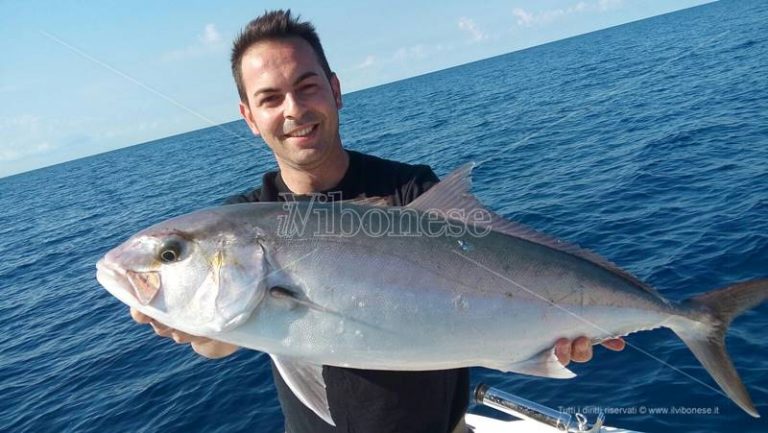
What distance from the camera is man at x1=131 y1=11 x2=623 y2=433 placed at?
324 centimetres

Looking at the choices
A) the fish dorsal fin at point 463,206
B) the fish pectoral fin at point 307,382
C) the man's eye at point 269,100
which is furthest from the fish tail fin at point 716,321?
the man's eye at point 269,100

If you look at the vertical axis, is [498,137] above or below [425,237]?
below

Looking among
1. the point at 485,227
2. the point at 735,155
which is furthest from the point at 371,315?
the point at 735,155

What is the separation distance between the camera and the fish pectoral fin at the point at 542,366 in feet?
10.5

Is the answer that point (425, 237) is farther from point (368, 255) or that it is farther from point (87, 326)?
point (87, 326)

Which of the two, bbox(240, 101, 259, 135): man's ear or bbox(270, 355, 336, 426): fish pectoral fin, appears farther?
bbox(240, 101, 259, 135): man's ear

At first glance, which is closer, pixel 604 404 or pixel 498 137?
pixel 604 404

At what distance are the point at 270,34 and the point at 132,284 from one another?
189cm

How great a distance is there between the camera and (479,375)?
8.05 m

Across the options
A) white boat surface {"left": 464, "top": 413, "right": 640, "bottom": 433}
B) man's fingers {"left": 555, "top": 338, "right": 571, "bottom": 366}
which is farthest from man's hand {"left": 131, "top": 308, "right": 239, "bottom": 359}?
white boat surface {"left": 464, "top": 413, "right": 640, "bottom": 433}

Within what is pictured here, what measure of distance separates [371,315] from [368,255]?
37 centimetres

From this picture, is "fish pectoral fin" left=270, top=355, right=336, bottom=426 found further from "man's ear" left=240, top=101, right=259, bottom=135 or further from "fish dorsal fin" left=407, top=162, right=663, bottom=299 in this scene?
"man's ear" left=240, top=101, right=259, bottom=135

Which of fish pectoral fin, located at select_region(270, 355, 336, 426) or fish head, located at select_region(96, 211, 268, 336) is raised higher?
fish head, located at select_region(96, 211, 268, 336)

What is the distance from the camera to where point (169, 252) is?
9.66ft
